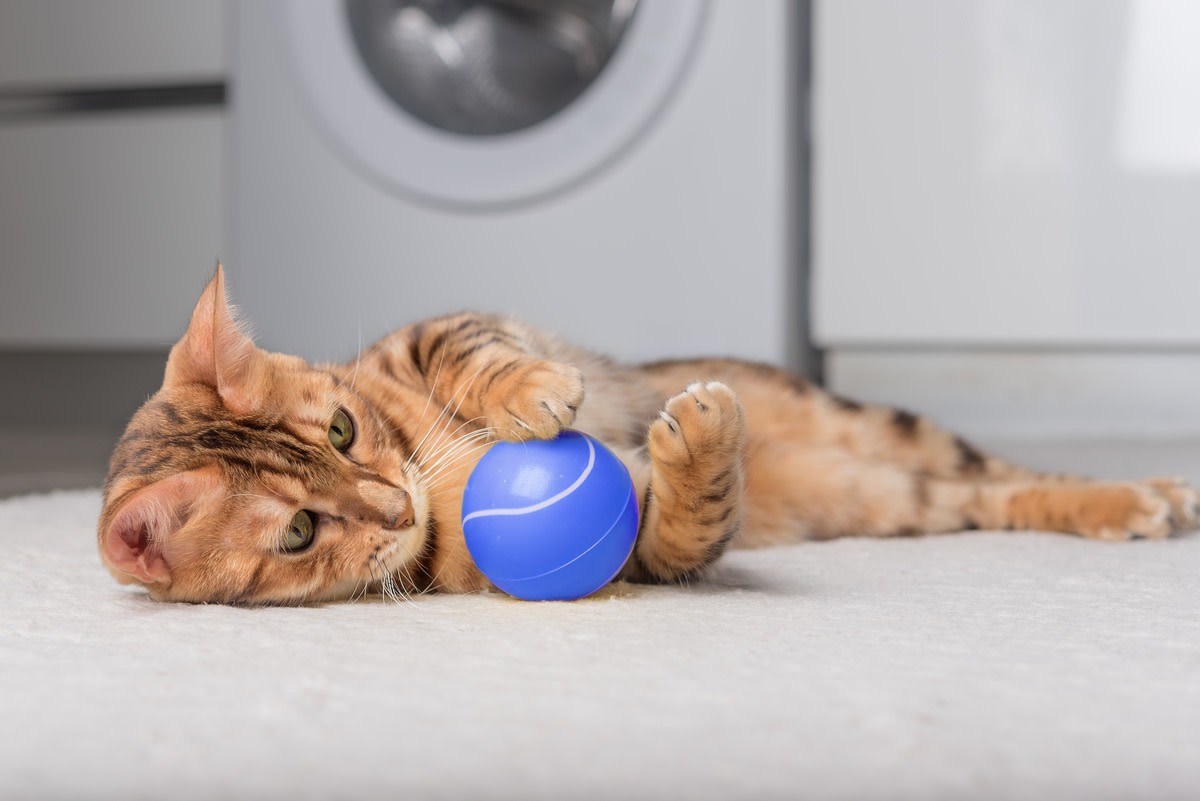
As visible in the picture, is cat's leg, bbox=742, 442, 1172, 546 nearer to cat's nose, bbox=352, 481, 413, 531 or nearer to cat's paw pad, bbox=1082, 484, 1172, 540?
cat's paw pad, bbox=1082, 484, 1172, 540

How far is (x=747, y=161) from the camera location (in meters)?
2.29

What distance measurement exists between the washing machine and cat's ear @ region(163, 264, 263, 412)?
1130 mm

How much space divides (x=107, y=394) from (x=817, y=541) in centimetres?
222

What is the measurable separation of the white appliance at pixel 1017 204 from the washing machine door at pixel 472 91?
0.43 meters

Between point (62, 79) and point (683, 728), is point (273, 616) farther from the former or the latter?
point (62, 79)

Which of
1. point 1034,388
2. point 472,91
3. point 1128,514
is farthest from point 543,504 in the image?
point 1034,388

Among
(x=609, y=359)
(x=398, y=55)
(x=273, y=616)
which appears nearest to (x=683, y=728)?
(x=273, y=616)

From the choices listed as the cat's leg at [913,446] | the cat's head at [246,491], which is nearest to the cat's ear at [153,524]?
the cat's head at [246,491]

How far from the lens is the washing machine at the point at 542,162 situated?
226cm

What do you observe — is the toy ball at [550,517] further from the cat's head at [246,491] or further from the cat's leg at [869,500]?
the cat's leg at [869,500]

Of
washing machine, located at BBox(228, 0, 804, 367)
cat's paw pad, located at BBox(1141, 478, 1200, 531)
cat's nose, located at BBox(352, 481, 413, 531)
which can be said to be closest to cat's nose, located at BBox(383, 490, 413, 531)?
cat's nose, located at BBox(352, 481, 413, 531)

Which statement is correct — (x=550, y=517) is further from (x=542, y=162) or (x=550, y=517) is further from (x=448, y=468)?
(x=542, y=162)

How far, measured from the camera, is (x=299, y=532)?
1.03 metres

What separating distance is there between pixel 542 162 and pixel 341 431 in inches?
52.0
